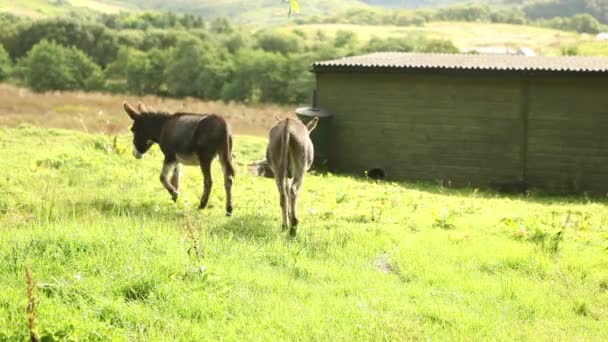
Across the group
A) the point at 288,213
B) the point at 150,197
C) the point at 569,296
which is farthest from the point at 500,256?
the point at 150,197

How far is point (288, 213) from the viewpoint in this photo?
991 cm

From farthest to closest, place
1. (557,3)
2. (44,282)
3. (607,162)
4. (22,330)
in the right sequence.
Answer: (557,3), (607,162), (44,282), (22,330)

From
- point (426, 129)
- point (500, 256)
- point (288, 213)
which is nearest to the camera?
point (500, 256)

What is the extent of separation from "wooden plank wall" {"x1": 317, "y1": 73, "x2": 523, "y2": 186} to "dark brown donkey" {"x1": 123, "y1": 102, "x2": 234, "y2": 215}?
27.4 ft

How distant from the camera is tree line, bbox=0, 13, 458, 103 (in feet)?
158

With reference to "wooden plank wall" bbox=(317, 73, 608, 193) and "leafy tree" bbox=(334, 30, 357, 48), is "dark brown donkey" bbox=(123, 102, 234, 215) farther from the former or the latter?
"leafy tree" bbox=(334, 30, 357, 48)

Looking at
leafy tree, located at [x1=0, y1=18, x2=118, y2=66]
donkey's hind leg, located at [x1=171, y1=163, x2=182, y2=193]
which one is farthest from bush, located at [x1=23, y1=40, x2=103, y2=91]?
donkey's hind leg, located at [x1=171, y1=163, x2=182, y2=193]

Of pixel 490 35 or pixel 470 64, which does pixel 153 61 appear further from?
pixel 490 35

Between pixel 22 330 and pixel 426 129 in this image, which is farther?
pixel 426 129

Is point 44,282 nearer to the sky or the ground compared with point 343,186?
nearer to the sky

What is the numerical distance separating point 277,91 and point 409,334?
141ft

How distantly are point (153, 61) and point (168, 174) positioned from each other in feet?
139

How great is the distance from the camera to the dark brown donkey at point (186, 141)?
11008 mm

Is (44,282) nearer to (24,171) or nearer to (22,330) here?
(22,330)
